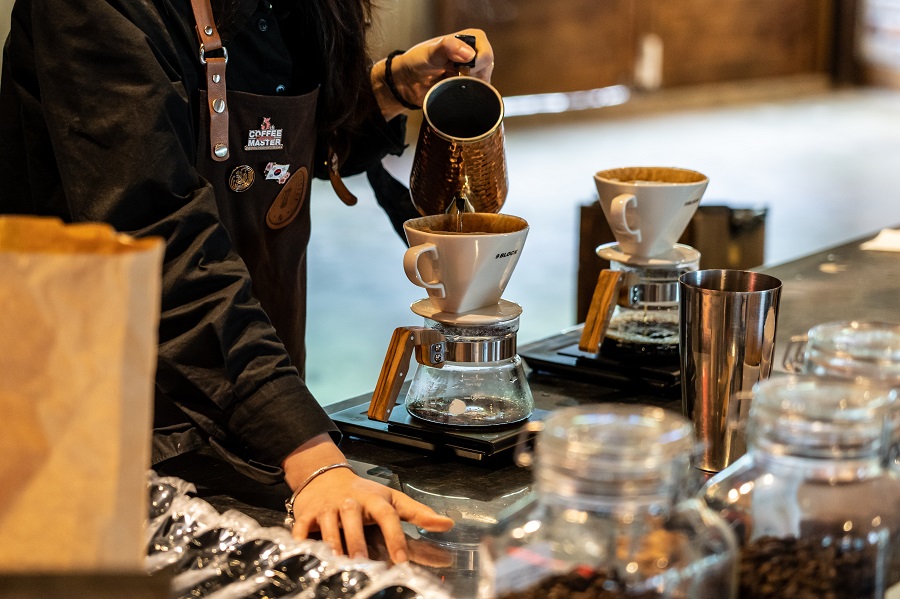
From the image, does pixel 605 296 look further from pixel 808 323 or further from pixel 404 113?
pixel 404 113

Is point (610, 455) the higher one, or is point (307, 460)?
point (610, 455)

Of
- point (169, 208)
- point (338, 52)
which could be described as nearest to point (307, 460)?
point (169, 208)

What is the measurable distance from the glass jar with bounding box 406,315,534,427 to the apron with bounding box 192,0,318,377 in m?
0.43

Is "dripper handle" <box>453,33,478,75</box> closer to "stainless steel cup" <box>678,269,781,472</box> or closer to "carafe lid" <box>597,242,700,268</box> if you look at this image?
"carafe lid" <box>597,242,700,268</box>

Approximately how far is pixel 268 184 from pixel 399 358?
20.1 inches

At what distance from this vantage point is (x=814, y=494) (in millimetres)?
750

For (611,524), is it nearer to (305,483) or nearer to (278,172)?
(305,483)

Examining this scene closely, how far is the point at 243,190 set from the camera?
60.6 inches

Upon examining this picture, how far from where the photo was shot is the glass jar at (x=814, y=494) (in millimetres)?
712

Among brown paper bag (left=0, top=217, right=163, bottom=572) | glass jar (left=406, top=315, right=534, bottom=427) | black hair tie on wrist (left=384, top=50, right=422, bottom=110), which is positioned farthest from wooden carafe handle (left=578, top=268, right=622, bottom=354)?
brown paper bag (left=0, top=217, right=163, bottom=572)

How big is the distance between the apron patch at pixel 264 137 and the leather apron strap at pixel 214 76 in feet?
0.20

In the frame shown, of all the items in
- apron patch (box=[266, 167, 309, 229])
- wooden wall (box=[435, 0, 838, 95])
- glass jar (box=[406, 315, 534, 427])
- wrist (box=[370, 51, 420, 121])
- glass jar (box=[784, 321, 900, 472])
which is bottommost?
glass jar (box=[406, 315, 534, 427])

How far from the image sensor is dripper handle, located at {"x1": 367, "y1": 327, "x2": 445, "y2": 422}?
1.17 meters

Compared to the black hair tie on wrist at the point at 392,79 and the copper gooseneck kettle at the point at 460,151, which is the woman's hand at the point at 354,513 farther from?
the black hair tie on wrist at the point at 392,79
